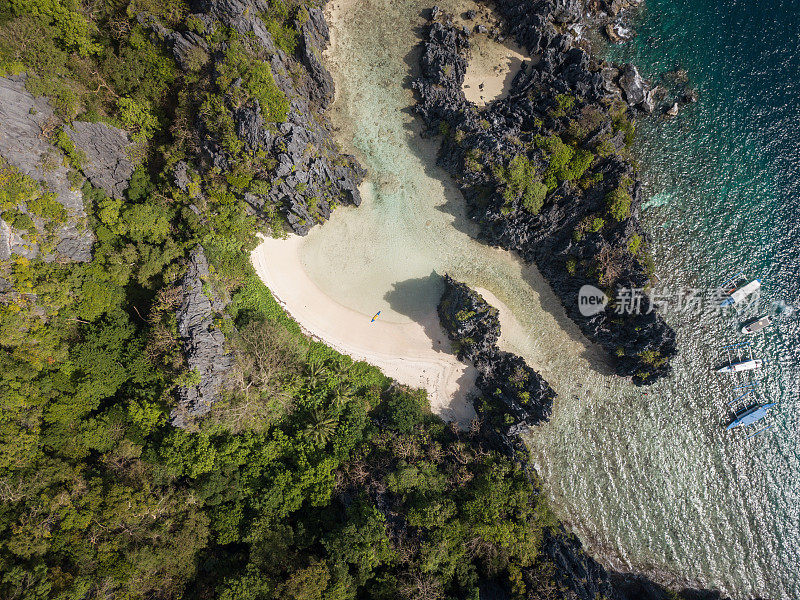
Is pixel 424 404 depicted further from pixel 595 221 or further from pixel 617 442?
pixel 595 221

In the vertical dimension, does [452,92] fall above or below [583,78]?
below

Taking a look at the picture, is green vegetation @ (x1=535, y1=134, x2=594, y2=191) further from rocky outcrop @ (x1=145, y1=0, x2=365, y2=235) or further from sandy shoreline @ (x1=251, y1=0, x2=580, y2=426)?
rocky outcrop @ (x1=145, y1=0, x2=365, y2=235)

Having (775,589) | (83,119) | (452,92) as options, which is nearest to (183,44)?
(83,119)

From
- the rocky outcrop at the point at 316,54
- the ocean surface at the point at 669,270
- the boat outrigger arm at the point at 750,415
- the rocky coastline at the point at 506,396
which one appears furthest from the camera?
the boat outrigger arm at the point at 750,415

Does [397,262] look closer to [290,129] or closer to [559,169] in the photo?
[290,129]

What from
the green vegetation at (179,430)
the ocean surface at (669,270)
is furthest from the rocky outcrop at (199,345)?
the ocean surface at (669,270)

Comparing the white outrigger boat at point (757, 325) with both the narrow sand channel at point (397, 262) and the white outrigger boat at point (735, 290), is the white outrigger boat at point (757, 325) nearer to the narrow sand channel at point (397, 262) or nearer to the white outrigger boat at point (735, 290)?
the white outrigger boat at point (735, 290)

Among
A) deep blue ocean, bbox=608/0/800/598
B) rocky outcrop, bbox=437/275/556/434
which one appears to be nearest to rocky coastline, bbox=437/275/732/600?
rocky outcrop, bbox=437/275/556/434
